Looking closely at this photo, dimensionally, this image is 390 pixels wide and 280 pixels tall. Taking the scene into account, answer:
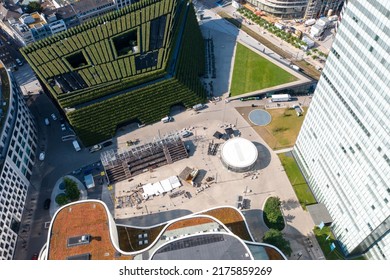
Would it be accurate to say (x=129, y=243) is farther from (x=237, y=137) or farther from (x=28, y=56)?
(x=28, y=56)

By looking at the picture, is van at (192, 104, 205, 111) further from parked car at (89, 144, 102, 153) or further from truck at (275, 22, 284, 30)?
truck at (275, 22, 284, 30)

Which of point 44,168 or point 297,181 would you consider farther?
point 44,168

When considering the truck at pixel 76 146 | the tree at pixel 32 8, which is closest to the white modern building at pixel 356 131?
the truck at pixel 76 146

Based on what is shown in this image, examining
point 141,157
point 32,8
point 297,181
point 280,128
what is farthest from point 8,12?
point 297,181

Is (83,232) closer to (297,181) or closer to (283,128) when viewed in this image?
(297,181)

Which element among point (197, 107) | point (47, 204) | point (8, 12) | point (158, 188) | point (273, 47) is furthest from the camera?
point (273, 47)
